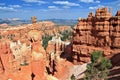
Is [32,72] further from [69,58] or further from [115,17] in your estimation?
[69,58]

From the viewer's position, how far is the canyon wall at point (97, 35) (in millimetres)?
62094

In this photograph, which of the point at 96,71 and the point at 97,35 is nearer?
the point at 96,71

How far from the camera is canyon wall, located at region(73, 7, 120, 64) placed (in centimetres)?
6209

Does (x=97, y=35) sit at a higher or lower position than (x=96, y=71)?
higher

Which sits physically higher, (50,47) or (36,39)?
(36,39)

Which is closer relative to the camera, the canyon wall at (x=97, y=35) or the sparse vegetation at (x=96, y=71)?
the sparse vegetation at (x=96, y=71)

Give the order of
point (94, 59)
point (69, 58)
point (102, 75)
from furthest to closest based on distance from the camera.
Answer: point (69, 58) → point (94, 59) → point (102, 75)

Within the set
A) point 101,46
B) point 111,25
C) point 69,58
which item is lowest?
point 69,58

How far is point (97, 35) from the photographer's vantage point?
2608 inches

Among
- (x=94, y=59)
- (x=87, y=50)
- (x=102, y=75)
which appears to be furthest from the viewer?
(x=87, y=50)

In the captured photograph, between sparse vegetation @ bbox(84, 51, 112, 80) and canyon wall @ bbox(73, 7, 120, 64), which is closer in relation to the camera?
sparse vegetation @ bbox(84, 51, 112, 80)

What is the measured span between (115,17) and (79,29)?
13.0m

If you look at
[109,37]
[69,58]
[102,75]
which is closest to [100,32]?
[109,37]

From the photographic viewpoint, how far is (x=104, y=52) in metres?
63.4
